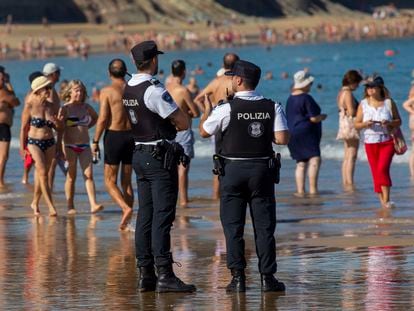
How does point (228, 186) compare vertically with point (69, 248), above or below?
above

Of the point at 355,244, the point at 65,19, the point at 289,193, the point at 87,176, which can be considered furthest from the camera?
the point at 65,19

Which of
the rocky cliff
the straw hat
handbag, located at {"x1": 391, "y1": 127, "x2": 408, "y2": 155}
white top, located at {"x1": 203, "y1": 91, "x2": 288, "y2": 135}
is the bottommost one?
handbag, located at {"x1": 391, "y1": 127, "x2": 408, "y2": 155}

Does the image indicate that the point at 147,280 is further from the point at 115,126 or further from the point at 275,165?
the point at 115,126

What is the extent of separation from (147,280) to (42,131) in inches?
198

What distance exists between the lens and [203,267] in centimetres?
1034

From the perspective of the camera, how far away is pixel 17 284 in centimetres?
963

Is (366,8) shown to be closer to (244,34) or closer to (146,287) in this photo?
(244,34)

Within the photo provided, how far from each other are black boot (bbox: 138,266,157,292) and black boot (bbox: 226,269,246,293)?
0.56m

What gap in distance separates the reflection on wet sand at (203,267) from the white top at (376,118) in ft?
2.74

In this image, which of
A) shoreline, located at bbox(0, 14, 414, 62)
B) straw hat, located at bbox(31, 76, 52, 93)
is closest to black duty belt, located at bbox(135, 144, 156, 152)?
straw hat, located at bbox(31, 76, 52, 93)

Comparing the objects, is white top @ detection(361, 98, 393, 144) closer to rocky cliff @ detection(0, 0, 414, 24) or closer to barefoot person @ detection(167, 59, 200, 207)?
barefoot person @ detection(167, 59, 200, 207)

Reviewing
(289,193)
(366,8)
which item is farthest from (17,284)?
(366,8)

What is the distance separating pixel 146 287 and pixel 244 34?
98.6 metres

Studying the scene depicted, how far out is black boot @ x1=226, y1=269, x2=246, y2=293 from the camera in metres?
8.93
